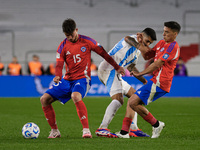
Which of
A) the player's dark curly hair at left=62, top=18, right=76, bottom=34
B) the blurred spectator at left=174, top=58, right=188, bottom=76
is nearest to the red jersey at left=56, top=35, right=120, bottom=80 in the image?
the player's dark curly hair at left=62, top=18, right=76, bottom=34

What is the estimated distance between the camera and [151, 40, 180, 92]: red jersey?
614cm

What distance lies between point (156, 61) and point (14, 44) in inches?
699

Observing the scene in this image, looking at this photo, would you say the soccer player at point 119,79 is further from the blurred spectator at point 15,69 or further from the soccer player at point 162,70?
the blurred spectator at point 15,69

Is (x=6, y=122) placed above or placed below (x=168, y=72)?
below

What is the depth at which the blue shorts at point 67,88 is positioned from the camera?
21.1ft

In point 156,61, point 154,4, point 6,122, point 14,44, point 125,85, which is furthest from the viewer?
point 154,4

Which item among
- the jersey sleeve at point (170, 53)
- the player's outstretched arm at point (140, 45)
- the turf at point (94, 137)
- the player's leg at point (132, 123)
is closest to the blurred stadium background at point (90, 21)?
the turf at point (94, 137)

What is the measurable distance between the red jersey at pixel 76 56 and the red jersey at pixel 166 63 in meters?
0.87

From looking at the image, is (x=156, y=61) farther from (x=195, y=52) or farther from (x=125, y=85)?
(x=195, y=52)

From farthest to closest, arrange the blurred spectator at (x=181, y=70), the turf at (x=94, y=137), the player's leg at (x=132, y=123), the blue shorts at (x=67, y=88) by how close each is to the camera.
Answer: the blurred spectator at (x=181, y=70) → the player's leg at (x=132, y=123) → the blue shorts at (x=67, y=88) → the turf at (x=94, y=137)

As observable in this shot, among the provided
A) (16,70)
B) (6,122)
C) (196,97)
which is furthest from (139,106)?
(16,70)

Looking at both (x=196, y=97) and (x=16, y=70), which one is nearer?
(x=196, y=97)

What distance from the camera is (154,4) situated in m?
24.5

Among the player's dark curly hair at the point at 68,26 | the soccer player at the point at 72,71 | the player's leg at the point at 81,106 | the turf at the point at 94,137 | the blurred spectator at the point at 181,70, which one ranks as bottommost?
the blurred spectator at the point at 181,70
